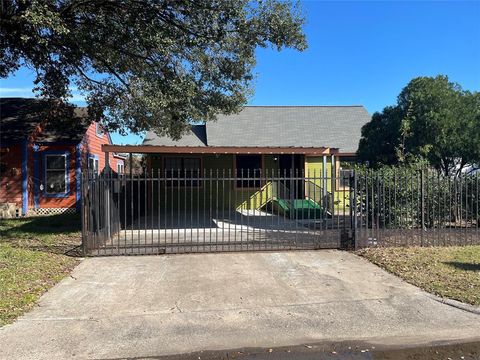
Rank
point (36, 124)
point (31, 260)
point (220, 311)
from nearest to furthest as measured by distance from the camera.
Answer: point (220, 311)
point (31, 260)
point (36, 124)

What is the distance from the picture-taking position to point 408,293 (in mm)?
6758

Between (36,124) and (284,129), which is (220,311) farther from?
(284,129)

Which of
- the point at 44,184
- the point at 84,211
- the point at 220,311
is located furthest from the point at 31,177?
the point at 220,311

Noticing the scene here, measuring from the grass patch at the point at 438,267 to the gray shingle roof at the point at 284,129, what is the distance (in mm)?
12018

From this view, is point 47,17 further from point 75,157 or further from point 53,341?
point 75,157

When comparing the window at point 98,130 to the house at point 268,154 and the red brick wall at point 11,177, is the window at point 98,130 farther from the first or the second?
the red brick wall at point 11,177

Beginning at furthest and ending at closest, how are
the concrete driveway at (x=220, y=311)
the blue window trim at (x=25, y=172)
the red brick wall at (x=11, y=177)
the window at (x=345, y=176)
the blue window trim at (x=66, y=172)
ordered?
Answer: the blue window trim at (x=66, y=172) → the blue window trim at (x=25, y=172) → the red brick wall at (x=11, y=177) → the window at (x=345, y=176) → the concrete driveway at (x=220, y=311)

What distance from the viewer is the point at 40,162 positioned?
58.9ft

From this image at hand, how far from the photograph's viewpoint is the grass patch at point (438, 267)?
269 inches

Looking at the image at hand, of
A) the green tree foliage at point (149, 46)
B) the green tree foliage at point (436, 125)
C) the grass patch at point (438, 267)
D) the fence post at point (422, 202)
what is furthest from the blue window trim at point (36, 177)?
the fence post at point (422, 202)

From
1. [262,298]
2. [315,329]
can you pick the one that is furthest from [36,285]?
[315,329]

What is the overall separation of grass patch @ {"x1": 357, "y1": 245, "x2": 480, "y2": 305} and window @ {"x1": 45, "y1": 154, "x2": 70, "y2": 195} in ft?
42.5

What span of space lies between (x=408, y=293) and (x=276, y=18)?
752cm

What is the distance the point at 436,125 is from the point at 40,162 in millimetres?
14736
